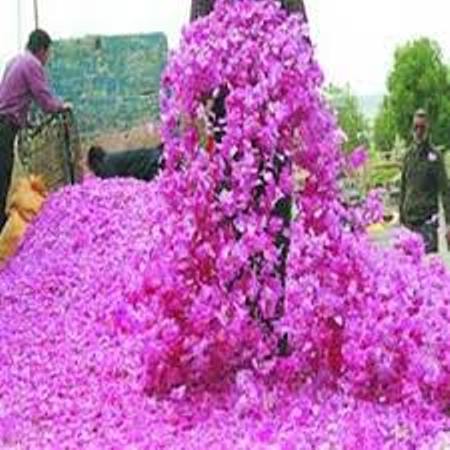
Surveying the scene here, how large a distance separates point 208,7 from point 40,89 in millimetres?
3762

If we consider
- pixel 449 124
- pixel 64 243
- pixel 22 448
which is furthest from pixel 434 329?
pixel 449 124

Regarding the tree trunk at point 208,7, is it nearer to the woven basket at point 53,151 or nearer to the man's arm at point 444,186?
the man's arm at point 444,186

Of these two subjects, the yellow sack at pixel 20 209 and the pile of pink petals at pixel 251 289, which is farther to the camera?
the yellow sack at pixel 20 209

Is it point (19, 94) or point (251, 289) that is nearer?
point (251, 289)

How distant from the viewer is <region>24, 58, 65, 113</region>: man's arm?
30.3ft

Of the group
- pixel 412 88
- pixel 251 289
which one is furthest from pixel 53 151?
pixel 412 88

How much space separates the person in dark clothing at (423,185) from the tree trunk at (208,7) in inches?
168

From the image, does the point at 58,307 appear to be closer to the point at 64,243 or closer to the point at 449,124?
the point at 64,243

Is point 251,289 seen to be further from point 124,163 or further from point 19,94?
point 124,163

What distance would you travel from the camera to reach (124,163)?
447 inches

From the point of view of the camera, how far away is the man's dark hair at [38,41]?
9.42 m

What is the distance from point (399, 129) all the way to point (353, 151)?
139 ft

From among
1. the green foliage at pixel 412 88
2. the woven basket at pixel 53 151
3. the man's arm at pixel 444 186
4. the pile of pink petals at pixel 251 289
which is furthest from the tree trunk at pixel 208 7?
the green foliage at pixel 412 88

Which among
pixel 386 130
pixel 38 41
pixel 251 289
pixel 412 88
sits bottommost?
pixel 386 130
